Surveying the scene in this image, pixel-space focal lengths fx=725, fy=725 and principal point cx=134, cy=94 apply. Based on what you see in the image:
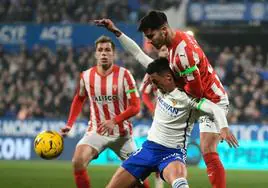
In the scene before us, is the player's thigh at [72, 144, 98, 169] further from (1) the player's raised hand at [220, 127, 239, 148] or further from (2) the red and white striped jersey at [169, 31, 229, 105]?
(1) the player's raised hand at [220, 127, 239, 148]

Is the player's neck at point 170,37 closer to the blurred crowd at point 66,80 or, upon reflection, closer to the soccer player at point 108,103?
the soccer player at point 108,103

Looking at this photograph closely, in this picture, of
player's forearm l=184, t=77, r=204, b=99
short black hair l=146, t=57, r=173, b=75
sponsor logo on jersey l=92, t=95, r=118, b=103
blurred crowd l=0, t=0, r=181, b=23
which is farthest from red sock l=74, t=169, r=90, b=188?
blurred crowd l=0, t=0, r=181, b=23

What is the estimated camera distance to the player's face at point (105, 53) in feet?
29.1

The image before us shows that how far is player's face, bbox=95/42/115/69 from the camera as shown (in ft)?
29.1

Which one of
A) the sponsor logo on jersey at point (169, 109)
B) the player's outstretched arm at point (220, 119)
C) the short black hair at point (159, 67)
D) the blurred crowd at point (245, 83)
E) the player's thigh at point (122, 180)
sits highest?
the blurred crowd at point (245, 83)

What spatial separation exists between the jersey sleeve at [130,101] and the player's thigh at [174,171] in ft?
7.23

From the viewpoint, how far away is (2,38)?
84.0 ft

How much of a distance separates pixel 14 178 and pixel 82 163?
Answer: 14.1 feet

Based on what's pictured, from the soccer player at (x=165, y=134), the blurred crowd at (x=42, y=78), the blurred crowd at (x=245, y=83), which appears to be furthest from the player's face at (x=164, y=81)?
the blurred crowd at (x=42, y=78)

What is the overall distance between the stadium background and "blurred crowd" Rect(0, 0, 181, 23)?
0.03m

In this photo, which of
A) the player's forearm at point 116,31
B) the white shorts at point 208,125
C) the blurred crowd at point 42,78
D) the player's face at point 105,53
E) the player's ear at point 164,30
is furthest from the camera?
the blurred crowd at point 42,78

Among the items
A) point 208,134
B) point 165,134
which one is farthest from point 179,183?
point 208,134

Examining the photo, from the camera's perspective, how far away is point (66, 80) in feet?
74.1

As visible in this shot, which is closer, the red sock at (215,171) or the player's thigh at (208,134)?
the red sock at (215,171)
